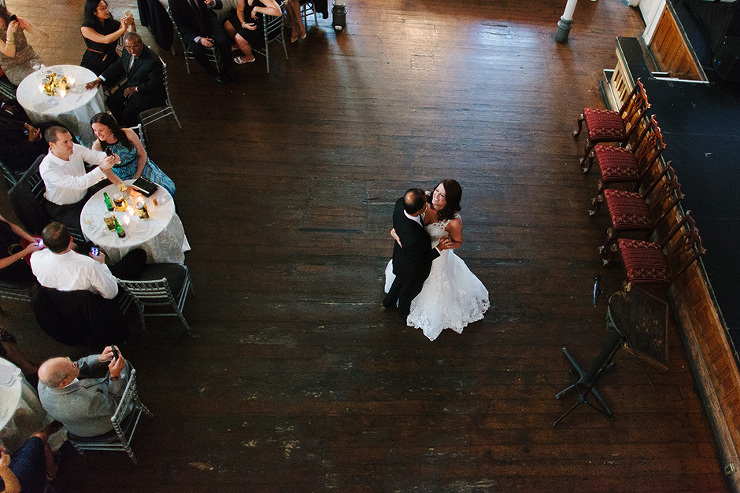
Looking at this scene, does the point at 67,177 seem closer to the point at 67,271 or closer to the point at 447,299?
the point at 67,271

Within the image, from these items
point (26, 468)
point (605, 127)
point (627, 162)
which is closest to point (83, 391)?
point (26, 468)

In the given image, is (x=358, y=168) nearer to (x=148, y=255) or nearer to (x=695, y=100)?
(x=148, y=255)

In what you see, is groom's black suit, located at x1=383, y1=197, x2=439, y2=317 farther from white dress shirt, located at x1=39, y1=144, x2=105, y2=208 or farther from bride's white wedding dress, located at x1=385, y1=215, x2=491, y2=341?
white dress shirt, located at x1=39, y1=144, x2=105, y2=208

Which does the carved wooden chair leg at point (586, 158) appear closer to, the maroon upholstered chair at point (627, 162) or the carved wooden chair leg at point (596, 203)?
the maroon upholstered chair at point (627, 162)

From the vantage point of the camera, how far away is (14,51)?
5.50 m

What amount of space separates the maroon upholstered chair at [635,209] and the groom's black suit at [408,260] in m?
1.99

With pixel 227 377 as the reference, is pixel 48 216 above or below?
above

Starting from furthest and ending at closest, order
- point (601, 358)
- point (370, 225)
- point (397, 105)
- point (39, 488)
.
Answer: point (397, 105), point (370, 225), point (601, 358), point (39, 488)

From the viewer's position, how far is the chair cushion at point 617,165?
5.42 meters

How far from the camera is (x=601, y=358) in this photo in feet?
13.0

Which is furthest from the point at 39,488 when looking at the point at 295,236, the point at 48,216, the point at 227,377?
the point at 295,236

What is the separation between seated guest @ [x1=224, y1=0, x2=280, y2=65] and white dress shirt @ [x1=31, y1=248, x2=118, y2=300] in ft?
12.5

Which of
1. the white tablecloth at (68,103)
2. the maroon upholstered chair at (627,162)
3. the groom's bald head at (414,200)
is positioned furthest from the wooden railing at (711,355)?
the white tablecloth at (68,103)

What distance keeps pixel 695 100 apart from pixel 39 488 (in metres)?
7.08
